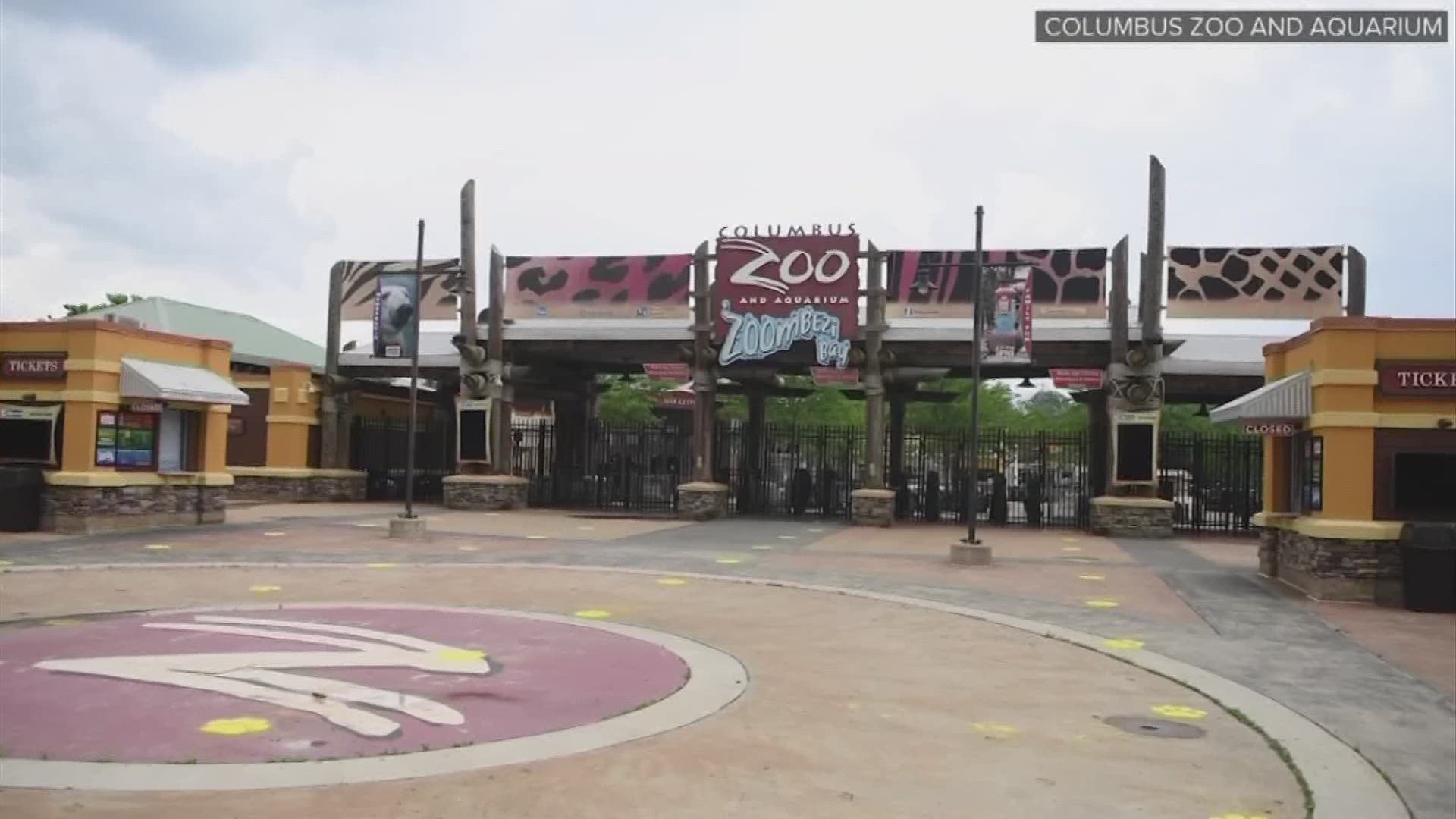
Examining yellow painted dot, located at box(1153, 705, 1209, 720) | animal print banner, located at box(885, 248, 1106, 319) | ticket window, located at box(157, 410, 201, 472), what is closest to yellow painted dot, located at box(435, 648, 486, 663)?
yellow painted dot, located at box(1153, 705, 1209, 720)

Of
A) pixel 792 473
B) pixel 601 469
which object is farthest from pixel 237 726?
pixel 601 469

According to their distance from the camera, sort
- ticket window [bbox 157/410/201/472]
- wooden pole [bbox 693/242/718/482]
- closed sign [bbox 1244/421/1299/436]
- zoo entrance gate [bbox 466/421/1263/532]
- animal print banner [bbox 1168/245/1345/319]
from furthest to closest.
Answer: zoo entrance gate [bbox 466/421/1263/532] → wooden pole [bbox 693/242/718/482] → animal print banner [bbox 1168/245/1345/319] → ticket window [bbox 157/410/201/472] → closed sign [bbox 1244/421/1299/436]

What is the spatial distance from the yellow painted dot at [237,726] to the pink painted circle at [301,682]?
0.06ft

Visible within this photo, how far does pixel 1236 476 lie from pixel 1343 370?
18.6 metres

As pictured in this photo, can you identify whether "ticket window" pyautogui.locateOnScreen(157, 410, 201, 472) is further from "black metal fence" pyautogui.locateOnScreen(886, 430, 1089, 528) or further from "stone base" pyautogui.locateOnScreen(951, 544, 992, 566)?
"black metal fence" pyautogui.locateOnScreen(886, 430, 1089, 528)

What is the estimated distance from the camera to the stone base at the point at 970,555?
62.7 ft

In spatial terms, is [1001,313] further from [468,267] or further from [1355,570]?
[468,267]

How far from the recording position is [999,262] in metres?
27.3

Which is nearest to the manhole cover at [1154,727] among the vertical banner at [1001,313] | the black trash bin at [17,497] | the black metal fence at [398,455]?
the vertical banner at [1001,313]

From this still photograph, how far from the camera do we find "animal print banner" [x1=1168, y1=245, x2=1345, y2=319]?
27656 millimetres

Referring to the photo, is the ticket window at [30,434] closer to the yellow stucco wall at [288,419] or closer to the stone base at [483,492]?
the stone base at [483,492]

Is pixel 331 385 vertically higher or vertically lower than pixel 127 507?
higher

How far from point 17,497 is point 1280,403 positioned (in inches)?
824

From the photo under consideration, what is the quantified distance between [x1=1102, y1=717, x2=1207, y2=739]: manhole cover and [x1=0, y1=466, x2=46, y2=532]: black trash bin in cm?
1988
